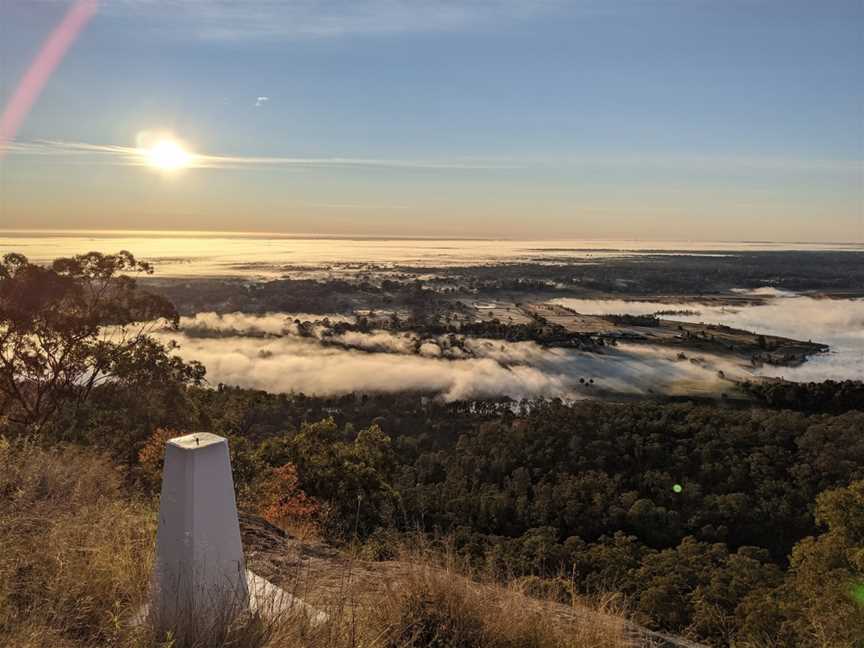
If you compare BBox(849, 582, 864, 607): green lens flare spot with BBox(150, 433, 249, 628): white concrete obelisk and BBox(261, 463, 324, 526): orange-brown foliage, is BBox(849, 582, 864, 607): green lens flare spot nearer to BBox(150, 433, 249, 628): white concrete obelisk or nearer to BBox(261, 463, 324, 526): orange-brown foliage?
BBox(261, 463, 324, 526): orange-brown foliage

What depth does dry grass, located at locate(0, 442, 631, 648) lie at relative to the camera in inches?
155

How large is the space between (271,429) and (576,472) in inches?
1082

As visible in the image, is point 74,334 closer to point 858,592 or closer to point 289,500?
point 289,500

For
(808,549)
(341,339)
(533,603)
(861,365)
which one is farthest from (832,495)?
(861,365)

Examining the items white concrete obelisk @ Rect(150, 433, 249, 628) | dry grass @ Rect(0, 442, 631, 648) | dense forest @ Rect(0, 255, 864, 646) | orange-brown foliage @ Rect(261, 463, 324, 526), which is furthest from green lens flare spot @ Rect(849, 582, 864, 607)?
white concrete obelisk @ Rect(150, 433, 249, 628)

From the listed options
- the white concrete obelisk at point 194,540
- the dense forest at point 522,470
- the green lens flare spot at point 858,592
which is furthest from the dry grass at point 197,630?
the green lens flare spot at point 858,592

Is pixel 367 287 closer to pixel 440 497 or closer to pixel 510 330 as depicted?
pixel 510 330

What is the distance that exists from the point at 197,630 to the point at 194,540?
0.53 m

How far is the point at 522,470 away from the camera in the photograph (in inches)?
2180

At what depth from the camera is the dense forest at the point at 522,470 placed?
17.8 m

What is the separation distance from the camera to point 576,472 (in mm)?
57969

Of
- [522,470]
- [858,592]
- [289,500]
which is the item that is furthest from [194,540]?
[522,470]

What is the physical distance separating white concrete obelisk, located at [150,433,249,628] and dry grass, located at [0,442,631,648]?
14 centimetres

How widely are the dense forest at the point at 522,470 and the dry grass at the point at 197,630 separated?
4.13 feet
